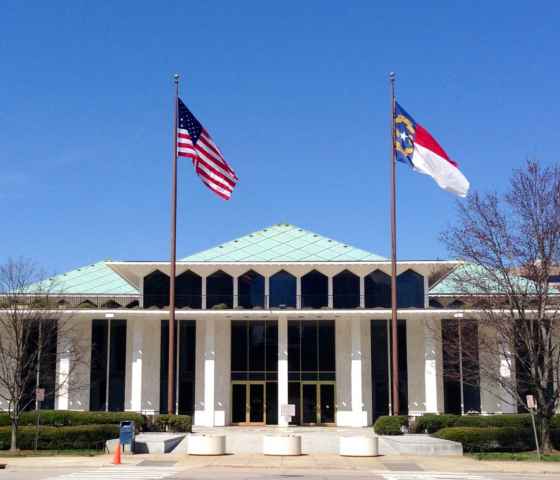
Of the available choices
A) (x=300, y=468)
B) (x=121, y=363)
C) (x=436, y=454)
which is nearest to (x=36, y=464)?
(x=300, y=468)

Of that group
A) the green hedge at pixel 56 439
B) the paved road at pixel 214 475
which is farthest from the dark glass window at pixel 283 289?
the paved road at pixel 214 475

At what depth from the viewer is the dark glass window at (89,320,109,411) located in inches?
1799

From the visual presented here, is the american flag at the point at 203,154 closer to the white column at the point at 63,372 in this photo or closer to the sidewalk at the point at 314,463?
the sidewalk at the point at 314,463

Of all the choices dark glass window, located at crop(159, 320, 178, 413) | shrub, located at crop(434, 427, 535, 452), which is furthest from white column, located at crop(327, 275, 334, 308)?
shrub, located at crop(434, 427, 535, 452)

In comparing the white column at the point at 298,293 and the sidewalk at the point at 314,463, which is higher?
the white column at the point at 298,293

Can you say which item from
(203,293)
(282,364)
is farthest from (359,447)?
(203,293)

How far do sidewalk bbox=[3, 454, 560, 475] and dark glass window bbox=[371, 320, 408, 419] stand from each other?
14.4 m

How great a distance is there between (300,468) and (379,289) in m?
19.7

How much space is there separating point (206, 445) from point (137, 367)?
47.8 ft

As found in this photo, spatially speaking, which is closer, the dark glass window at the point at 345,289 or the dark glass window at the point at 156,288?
the dark glass window at the point at 345,289

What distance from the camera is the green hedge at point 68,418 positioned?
129 ft

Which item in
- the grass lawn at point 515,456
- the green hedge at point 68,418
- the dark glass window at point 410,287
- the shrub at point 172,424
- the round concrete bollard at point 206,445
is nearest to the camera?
the grass lawn at point 515,456

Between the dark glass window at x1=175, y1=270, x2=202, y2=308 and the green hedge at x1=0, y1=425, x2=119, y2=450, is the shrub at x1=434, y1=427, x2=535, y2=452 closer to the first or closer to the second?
the green hedge at x1=0, y1=425, x2=119, y2=450

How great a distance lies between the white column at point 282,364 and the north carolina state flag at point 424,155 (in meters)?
13.8
